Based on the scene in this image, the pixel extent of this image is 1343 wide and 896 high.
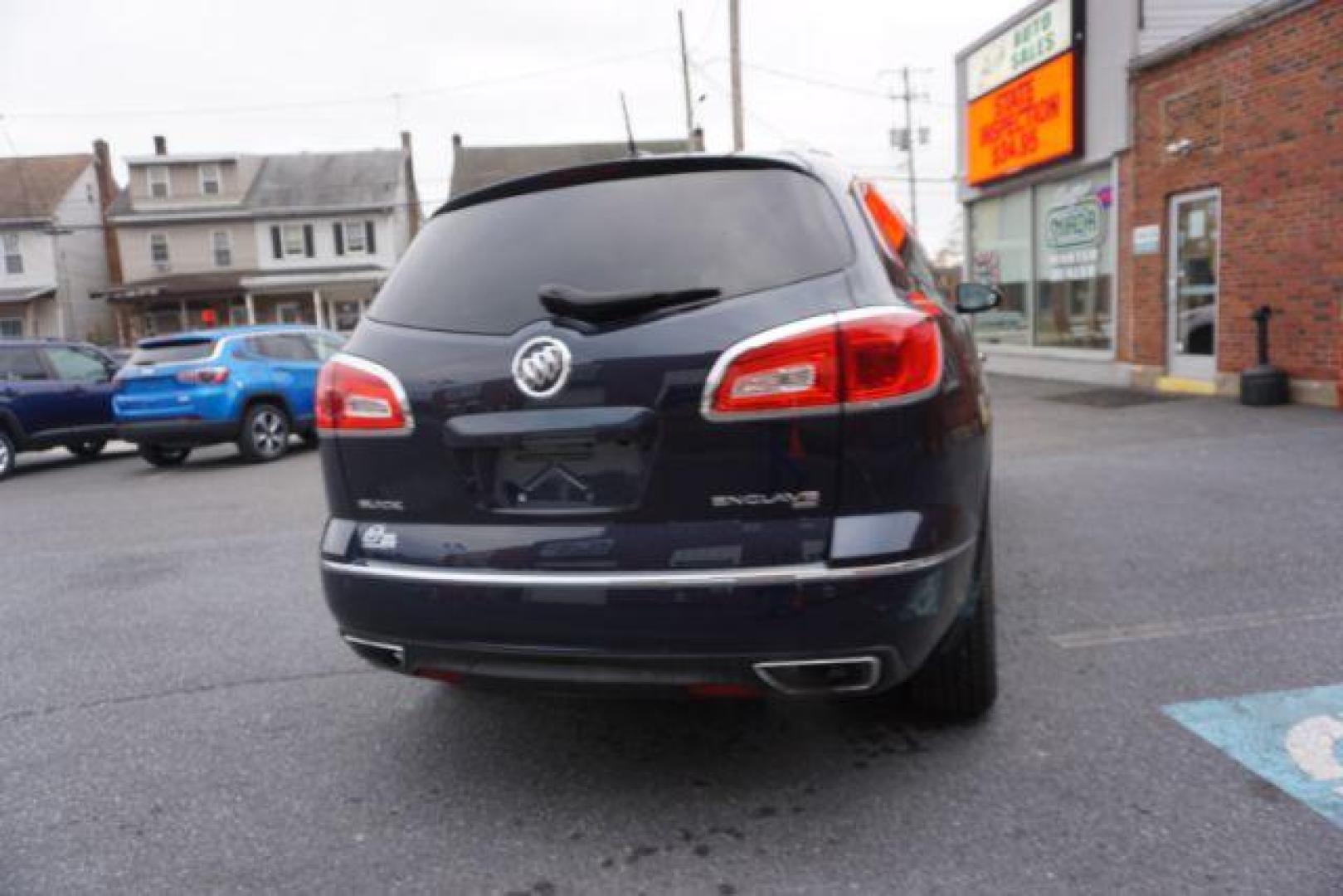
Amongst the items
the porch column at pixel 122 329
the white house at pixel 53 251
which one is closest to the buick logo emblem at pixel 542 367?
the porch column at pixel 122 329

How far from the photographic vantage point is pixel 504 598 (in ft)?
7.95

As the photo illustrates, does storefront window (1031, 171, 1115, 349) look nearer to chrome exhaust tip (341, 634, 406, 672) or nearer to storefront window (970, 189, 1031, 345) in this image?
storefront window (970, 189, 1031, 345)

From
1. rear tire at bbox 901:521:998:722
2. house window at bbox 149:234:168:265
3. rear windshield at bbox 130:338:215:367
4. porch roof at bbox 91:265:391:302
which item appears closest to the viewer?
rear tire at bbox 901:521:998:722

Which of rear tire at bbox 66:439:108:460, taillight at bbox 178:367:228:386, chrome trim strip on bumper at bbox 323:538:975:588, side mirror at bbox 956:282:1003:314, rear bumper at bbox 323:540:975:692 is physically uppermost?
side mirror at bbox 956:282:1003:314

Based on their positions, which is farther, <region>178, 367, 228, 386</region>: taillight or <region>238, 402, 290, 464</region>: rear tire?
<region>238, 402, 290, 464</region>: rear tire

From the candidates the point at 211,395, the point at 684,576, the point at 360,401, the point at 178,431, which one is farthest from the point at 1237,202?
the point at 178,431

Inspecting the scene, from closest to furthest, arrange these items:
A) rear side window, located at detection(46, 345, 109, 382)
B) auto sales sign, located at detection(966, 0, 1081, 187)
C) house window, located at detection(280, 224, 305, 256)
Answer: rear side window, located at detection(46, 345, 109, 382) < auto sales sign, located at detection(966, 0, 1081, 187) < house window, located at detection(280, 224, 305, 256)

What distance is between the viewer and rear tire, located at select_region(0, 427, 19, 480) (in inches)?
447

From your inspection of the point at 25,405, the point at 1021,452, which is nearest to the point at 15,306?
the point at 25,405

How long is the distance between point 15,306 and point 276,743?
41428 mm

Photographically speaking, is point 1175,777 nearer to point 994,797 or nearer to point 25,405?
point 994,797

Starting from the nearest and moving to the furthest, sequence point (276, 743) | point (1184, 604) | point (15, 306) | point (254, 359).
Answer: point (276, 743) → point (1184, 604) → point (254, 359) → point (15, 306)

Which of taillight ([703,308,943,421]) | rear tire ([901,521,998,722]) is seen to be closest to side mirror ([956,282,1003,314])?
rear tire ([901,521,998,722])

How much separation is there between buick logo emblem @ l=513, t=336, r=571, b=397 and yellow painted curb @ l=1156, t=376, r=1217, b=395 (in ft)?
35.1
